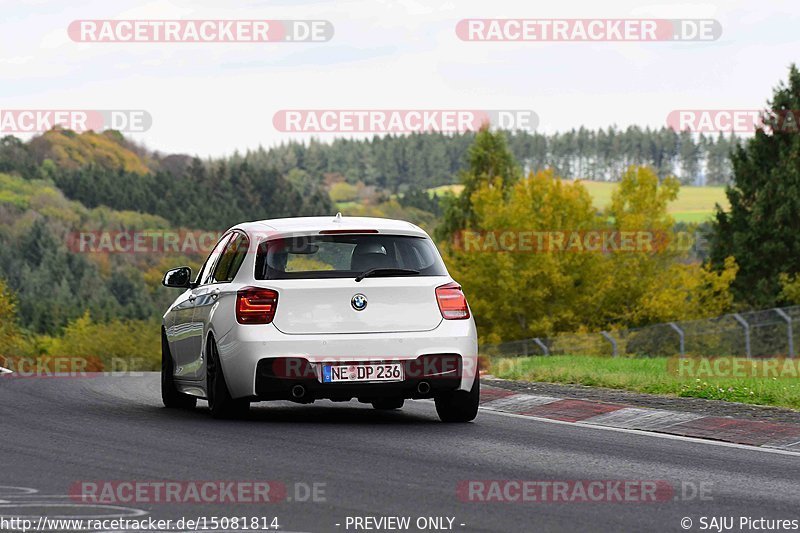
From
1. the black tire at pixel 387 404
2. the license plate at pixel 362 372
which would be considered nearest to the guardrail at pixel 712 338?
the black tire at pixel 387 404

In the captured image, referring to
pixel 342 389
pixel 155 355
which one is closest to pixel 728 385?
pixel 342 389

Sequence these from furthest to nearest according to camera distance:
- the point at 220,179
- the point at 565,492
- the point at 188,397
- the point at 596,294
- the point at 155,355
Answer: the point at 220,179
the point at 155,355
the point at 596,294
the point at 188,397
the point at 565,492

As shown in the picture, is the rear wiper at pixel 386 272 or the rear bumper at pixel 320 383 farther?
Answer: the rear wiper at pixel 386 272

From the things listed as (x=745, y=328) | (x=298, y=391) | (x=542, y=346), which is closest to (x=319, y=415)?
(x=298, y=391)

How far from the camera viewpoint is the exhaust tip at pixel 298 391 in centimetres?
1134

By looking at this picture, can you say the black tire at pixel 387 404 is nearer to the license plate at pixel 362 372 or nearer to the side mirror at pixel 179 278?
the side mirror at pixel 179 278

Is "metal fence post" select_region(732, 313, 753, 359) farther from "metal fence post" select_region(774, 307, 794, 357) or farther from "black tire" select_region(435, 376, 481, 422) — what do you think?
"black tire" select_region(435, 376, 481, 422)

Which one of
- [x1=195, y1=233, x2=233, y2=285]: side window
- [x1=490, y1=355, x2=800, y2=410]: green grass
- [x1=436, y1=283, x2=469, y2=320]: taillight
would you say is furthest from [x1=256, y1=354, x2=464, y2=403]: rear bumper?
[x1=490, y1=355, x2=800, y2=410]: green grass

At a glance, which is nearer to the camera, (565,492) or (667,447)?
(565,492)

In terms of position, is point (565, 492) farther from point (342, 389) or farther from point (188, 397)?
point (188, 397)

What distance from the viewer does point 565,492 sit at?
8.12 meters

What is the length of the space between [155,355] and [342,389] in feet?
404

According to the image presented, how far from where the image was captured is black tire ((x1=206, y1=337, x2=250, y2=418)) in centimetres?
1189

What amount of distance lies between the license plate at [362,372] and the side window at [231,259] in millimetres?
1417
